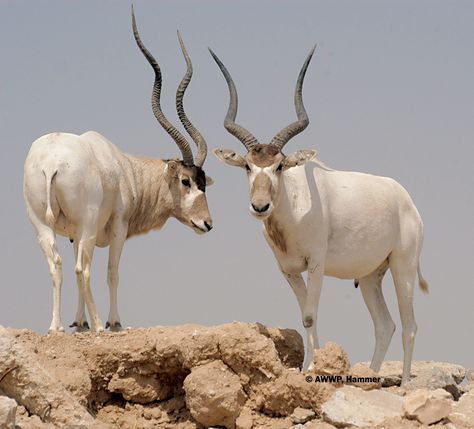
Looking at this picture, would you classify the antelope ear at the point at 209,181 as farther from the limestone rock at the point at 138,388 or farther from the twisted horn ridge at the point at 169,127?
the limestone rock at the point at 138,388

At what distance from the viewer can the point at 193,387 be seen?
13.4 meters

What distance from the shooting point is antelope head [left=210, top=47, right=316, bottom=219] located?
1463 cm

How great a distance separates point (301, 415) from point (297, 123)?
412 centimetres

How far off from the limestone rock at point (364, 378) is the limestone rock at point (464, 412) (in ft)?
2.87

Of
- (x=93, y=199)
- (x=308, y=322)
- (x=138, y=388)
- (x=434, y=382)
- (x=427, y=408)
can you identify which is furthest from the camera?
(x=93, y=199)

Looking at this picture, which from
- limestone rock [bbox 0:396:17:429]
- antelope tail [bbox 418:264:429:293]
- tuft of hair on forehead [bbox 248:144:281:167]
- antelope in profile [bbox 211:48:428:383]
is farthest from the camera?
antelope tail [bbox 418:264:429:293]

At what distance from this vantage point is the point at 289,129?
15703mm

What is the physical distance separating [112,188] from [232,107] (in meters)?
2.01

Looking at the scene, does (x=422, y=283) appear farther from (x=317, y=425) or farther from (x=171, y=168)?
(x=317, y=425)

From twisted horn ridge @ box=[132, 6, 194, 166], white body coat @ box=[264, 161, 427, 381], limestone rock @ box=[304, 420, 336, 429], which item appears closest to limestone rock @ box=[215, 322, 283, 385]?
limestone rock @ box=[304, 420, 336, 429]

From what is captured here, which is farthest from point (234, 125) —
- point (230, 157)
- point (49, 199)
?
point (49, 199)

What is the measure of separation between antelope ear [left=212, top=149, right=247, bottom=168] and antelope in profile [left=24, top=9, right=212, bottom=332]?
5.93 feet

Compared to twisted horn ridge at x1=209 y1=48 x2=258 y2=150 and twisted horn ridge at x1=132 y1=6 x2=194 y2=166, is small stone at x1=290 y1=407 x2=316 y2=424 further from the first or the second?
twisted horn ridge at x1=132 y1=6 x2=194 y2=166

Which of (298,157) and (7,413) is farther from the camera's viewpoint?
(298,157)
